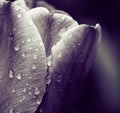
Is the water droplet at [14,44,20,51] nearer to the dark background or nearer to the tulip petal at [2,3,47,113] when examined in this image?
the tulip petal at [2,3,47,113]

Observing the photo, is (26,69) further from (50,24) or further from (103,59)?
(103,59)

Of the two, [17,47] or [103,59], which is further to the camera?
[103,59]

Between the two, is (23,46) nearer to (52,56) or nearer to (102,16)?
→ (52,56)

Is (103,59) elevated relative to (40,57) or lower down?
lower down

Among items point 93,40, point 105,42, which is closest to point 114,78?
point 105,42

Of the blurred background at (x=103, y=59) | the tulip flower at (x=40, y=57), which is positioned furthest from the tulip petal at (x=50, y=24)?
the blurred background at (x=103, y=59)

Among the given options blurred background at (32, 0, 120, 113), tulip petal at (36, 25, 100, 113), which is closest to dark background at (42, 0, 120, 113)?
blurred background at (32, 0, 120, 113)

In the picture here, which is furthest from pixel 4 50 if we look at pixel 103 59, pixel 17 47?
pixel 103 59

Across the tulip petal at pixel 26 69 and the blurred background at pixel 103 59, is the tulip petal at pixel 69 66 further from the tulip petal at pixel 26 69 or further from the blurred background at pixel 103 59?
the blurred background at pixel 103 59
